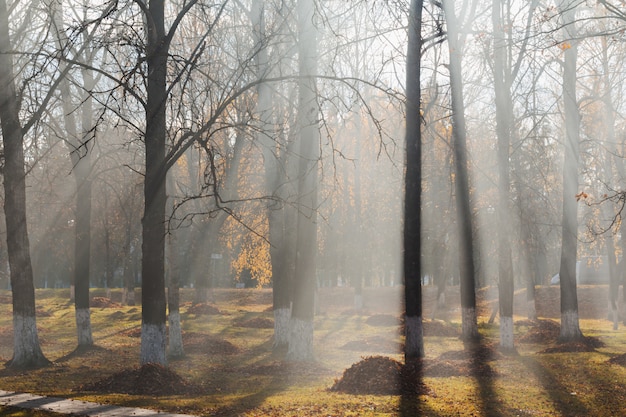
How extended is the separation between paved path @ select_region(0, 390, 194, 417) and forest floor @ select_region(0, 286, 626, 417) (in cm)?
34

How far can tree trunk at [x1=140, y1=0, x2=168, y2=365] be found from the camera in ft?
43.6

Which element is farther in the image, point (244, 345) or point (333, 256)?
point (333, 256)

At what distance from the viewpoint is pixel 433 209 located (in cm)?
3825

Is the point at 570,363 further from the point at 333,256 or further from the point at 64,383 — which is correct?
the point at 333,256

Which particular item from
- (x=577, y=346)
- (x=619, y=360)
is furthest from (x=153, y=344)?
(x=577, y=346)

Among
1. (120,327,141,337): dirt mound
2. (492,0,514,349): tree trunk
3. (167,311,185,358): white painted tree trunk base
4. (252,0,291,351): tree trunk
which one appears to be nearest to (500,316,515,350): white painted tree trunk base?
(492,0,514,349): tree trunk

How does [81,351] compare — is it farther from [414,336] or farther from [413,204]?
[413,204]

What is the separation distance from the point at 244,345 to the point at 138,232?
2118 cm

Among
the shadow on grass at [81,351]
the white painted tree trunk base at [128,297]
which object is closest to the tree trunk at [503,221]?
the shadow on grass at [81,351]

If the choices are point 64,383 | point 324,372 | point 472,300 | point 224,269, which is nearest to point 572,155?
A: point 472,300

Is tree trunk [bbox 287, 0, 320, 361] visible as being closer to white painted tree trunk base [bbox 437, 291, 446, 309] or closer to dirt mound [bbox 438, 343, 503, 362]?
dirt mound [bbox 438, 343, 503, 362]

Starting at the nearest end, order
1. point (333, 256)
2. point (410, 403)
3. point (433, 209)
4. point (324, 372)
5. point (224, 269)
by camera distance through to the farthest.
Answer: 1. point (410, 403)
2. point (324, 372)
3. point (433, 209)
4. point (333, 256)
5. point (224, 269)

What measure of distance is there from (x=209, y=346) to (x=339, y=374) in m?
7.62

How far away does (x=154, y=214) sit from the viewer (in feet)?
43.7
